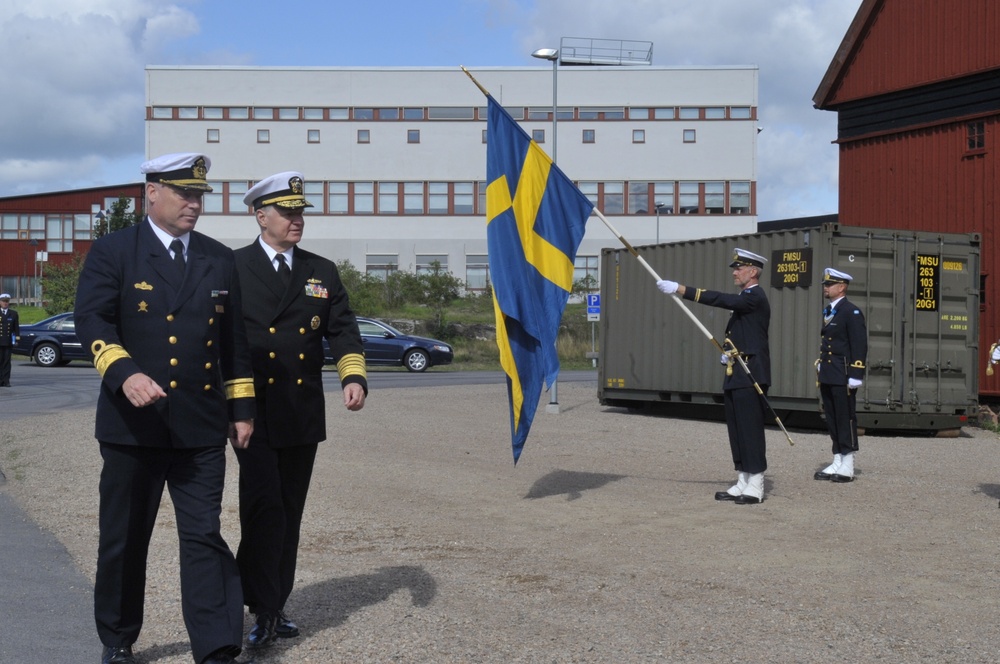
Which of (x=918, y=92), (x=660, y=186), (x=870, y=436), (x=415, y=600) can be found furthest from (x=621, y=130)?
(x=415, y=600)

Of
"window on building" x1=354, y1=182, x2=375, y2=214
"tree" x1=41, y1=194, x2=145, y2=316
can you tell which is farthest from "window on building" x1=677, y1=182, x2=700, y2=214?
"tree" x1=41, y1=194, x2=145, y2=316

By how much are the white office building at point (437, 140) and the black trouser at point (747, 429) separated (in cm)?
5310

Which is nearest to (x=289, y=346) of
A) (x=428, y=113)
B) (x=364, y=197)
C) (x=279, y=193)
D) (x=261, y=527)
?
(x=279, y=193)

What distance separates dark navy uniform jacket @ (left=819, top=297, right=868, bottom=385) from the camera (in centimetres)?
1177

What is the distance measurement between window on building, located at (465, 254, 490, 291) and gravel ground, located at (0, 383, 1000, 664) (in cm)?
5053

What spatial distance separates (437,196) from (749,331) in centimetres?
5491

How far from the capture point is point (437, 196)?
64.0 metres

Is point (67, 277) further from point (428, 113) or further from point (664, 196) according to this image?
point (664, 196)

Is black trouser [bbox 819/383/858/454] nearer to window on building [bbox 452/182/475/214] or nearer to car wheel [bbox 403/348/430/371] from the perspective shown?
car wheel [bbox 403/348/430/371]

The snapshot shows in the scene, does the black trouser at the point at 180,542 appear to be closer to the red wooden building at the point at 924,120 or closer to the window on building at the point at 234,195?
the red wooden building at the point at 924,120

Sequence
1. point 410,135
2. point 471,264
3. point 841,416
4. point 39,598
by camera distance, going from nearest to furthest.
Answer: point 39,598 → point 841,416 → point 410,135 → point 471,264

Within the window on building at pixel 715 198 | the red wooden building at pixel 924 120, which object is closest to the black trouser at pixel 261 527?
→ the red wooden building at pixel 924 120

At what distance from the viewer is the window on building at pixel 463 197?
210 feet

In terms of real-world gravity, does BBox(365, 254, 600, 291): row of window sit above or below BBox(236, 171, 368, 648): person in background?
above
